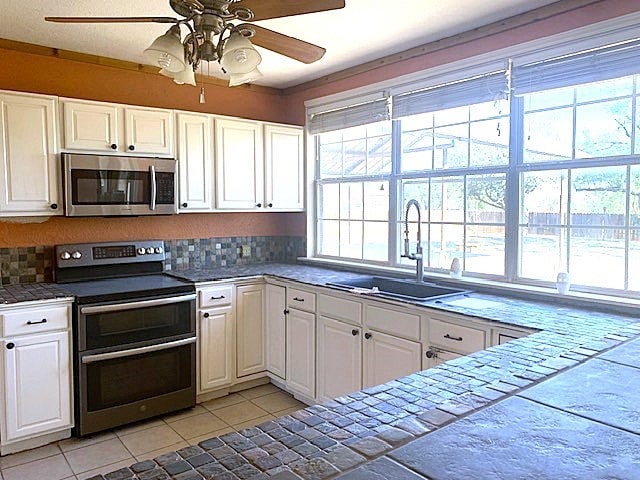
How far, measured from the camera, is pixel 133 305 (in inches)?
124

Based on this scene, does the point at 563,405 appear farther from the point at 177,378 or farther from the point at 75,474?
the point at 177,378

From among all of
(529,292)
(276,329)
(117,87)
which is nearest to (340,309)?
(276,329)

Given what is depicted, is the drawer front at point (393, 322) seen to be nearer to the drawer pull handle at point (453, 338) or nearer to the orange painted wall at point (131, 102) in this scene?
the drawer pull handle at point (453, 338)

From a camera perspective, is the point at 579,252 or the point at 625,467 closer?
the point at 625,467

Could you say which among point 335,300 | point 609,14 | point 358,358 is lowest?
point 358,358

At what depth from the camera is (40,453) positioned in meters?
2.92

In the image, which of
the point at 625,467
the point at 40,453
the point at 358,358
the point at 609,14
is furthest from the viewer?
the point at 358,358

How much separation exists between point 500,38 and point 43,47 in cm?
303

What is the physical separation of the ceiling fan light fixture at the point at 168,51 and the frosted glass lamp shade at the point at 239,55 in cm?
17

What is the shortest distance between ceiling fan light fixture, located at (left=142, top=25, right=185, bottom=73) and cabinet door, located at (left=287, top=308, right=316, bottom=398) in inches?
80.7

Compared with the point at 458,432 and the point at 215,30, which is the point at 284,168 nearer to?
the point at 215,30

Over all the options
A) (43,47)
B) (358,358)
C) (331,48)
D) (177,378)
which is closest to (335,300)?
(358,358)

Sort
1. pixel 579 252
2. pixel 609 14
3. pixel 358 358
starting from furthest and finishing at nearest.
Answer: pixel 358 358 → pixel 579 252 → pixel 609 14

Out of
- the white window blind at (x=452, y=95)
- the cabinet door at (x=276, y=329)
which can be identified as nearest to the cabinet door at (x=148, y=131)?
the cabinet door at (x=276, y=329)
